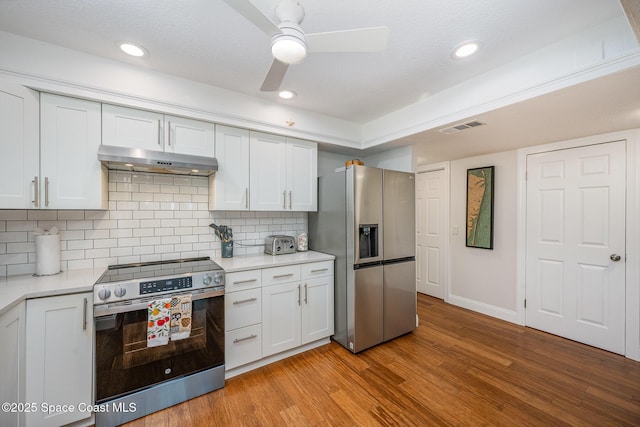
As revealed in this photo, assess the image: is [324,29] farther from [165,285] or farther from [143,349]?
[143,349]

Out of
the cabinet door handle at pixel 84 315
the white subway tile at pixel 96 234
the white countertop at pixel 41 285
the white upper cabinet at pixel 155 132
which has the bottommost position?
the cabinet door handle at pixel 84 315

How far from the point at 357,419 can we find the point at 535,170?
3.35 m

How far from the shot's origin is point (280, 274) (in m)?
2.44

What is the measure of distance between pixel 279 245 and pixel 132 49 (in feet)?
6.57

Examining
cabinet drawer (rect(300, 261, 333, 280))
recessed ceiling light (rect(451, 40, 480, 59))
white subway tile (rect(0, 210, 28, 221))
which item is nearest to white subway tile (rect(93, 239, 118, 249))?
white subway tile (rect(0, 210, 28, 221))

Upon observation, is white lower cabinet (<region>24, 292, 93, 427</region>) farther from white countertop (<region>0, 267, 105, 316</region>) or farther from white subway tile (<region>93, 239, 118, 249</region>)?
white subway tile (<region>93, 239, 118, 249</region>)

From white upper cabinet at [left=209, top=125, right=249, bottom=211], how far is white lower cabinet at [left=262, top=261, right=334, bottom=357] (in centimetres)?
75

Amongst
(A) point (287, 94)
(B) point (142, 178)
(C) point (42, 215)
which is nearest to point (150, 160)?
(B) point (142, 178)

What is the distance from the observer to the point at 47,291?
155 cm

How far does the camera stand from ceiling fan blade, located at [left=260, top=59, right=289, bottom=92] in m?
1.41

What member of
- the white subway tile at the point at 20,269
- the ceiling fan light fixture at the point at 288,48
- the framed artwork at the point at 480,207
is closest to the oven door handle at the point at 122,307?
the white subway tile at the point at 20,269

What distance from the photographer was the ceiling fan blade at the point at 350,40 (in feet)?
3.96

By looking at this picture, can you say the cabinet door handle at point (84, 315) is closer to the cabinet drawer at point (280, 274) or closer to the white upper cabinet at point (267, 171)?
the cabinet drawer at point (280, 274)

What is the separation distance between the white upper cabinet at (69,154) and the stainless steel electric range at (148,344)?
0.60 m
